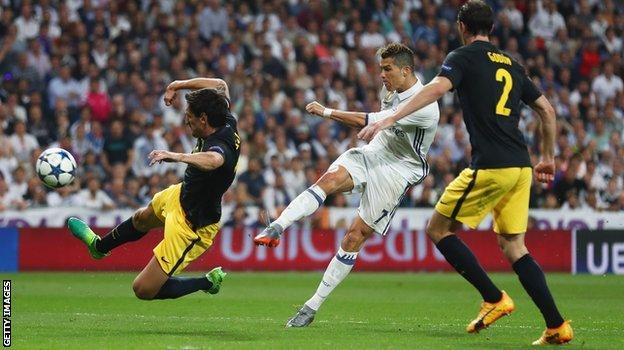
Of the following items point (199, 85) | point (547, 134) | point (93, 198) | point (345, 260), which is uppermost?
point (199, 85)

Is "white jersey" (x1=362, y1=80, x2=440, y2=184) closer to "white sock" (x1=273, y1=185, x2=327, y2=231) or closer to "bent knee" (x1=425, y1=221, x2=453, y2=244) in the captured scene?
"white sock" (x1=273, y1=185, x2=327, y2=231)

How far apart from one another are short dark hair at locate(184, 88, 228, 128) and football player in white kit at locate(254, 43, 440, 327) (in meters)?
0.80

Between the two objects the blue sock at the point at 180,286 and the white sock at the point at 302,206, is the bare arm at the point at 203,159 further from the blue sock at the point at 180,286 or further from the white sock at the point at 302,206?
the blue sock at the point at 180,286

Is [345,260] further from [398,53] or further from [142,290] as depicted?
[398,53]

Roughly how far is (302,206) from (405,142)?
1.38 meters

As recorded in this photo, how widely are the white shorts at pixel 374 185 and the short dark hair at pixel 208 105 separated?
1.21m

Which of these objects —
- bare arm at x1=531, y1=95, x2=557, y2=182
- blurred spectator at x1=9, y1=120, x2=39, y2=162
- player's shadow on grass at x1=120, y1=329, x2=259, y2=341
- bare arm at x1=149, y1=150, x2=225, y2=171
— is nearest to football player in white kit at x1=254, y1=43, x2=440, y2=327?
player's shadow on grass at x1=120, y1=329, x2=259, y2=341

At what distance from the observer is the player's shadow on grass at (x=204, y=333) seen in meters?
9.49

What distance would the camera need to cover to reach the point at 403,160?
11.1 meters

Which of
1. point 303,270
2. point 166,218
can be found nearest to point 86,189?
point 303,270

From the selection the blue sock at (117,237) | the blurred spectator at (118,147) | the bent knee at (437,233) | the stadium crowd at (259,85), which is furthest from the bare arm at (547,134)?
the blurred spectator at (118,147)

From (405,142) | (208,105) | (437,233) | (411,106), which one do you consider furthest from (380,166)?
(411,106)

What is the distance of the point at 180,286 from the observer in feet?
34.4

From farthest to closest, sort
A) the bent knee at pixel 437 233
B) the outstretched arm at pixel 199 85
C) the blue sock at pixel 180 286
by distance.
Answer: the outstretched arm at pixel 199 85 → the blue sock at pixel 180 286 → the bent knee at pixel 437 233
